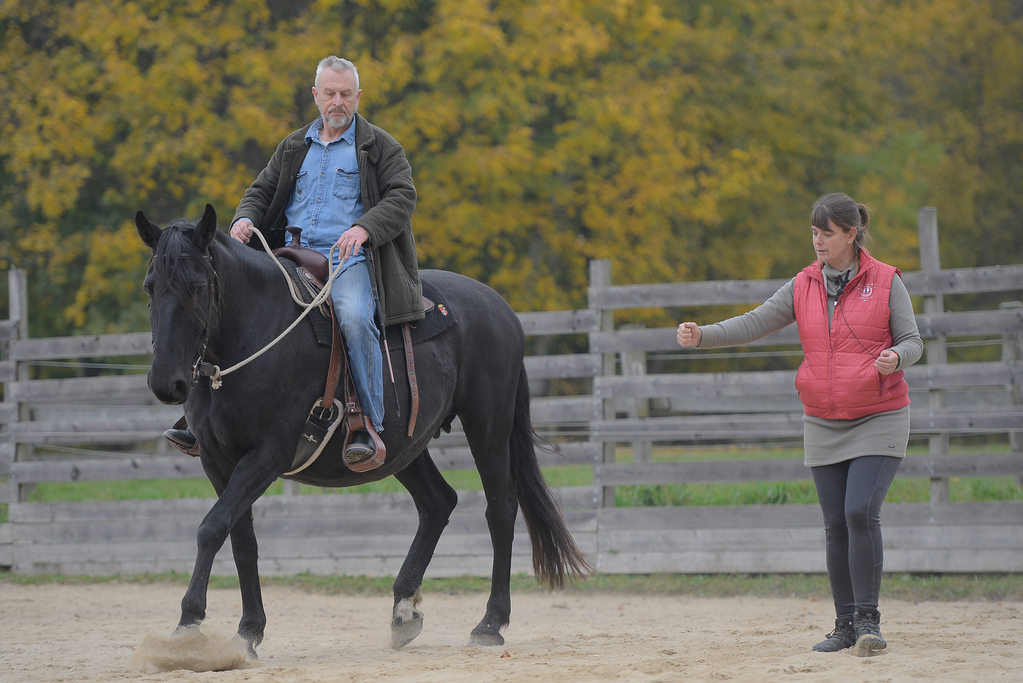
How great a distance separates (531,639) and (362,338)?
6.57 feet

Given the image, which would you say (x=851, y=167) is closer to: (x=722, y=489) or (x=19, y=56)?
(x=722, y=489)

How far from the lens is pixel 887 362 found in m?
4.01

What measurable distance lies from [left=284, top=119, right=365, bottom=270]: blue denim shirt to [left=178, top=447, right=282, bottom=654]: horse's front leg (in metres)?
1.27

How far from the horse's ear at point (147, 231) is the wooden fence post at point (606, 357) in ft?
13.5

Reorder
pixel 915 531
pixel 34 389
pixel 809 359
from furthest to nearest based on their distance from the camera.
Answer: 1. pixel 34 389
2. pixel 915 531
3. pixel 809 359

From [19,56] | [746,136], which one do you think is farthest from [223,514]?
[746,136]

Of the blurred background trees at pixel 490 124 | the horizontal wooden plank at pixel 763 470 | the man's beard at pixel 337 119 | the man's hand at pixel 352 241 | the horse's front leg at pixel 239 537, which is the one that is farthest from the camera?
the blurred background trees at pixel 490 124

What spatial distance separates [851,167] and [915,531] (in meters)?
14.4

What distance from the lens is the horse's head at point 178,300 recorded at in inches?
152

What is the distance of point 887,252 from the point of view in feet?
A: 61.3

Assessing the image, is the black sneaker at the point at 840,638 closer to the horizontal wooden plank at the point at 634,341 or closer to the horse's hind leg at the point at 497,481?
the horse's hind leg at the point at 497,481

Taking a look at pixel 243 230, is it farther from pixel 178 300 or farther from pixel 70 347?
pixel 70 347

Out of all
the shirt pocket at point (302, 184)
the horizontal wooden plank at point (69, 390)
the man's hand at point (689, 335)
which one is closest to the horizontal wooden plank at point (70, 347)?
the horizontal wooden plank at point (69, 390)

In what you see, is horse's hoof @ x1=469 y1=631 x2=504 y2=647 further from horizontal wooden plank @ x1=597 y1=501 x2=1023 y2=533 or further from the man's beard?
the man's beard
